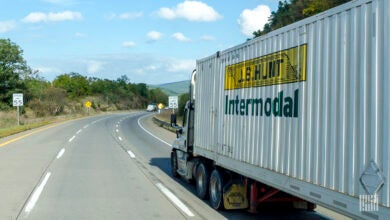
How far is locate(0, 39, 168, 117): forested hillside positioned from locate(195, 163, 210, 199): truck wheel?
6031 centimetres

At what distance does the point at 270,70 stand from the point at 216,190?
3330 mm

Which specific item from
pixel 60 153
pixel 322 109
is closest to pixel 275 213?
pixel 322 109

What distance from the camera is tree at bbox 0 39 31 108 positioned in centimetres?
6581

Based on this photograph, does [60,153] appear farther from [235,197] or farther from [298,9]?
[298,9]

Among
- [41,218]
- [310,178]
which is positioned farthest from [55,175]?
[310,178]

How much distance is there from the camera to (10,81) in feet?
219

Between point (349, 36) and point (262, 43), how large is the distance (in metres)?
2.42

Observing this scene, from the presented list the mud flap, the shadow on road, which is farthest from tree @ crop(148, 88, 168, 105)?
the mud flap

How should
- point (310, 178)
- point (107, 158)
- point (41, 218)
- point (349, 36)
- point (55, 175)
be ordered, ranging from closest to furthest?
point (349, 36)
point (310, 178)
point (41, 218)
point (55, 175)
point (107, 158)

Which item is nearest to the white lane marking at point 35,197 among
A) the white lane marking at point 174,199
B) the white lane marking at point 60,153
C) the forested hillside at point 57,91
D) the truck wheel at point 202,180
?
the white lane marking at point 174,199

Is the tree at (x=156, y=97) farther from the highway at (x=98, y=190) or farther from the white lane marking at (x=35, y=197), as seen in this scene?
the white lane marking at (x=35, y=197)

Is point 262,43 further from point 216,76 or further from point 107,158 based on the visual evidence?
point 107,158

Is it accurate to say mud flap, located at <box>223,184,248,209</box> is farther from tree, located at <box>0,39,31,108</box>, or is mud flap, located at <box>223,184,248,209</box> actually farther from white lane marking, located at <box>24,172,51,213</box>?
tree, located at <box>0,39,31,108</box>

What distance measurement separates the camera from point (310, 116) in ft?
19.6
